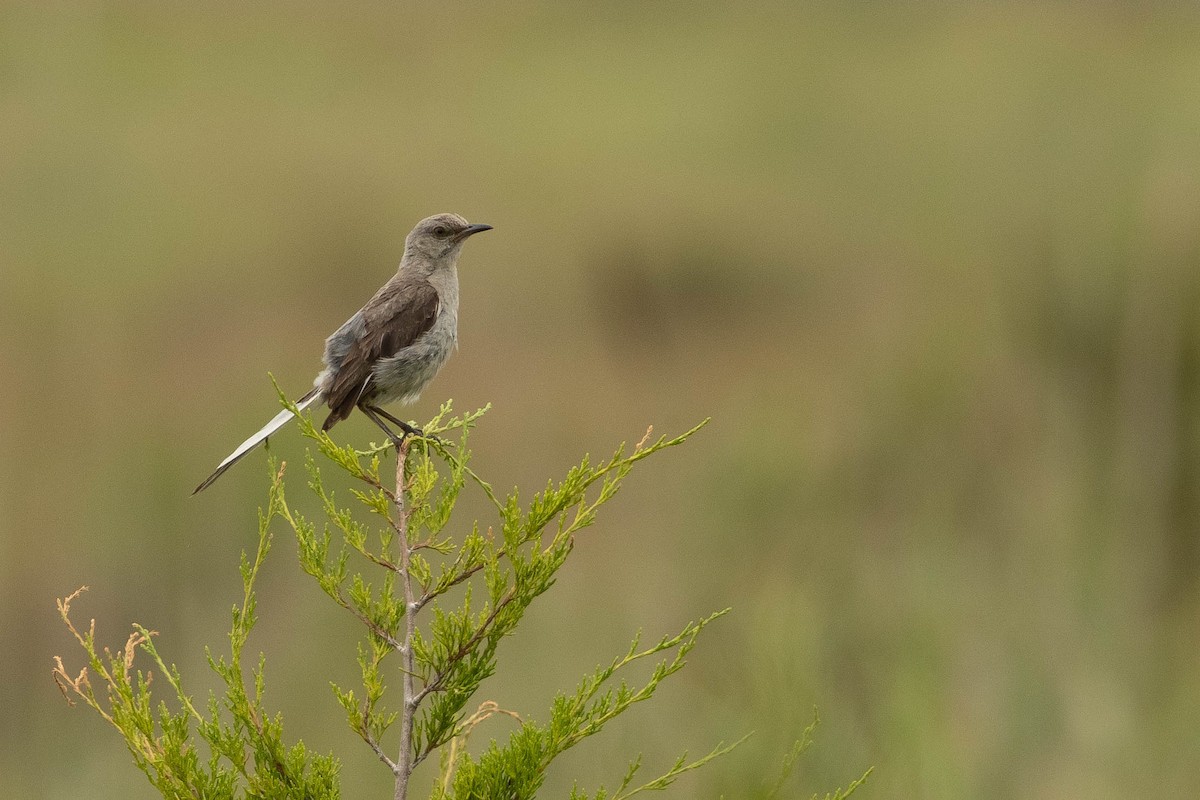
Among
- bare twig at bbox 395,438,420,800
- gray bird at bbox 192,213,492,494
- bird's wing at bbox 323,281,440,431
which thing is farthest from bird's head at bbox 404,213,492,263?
bare twig at bbox 395,438,420,800

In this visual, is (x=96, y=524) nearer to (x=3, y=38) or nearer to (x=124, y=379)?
(x=124, y=379)

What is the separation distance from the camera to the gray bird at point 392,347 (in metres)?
4.50

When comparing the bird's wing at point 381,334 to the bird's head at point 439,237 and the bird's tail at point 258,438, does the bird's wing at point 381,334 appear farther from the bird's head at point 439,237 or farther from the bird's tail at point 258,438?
the bird's head at point 439,237

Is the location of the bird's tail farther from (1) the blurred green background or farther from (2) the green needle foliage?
(1) the blurred green background

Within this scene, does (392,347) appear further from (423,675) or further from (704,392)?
(704,392)

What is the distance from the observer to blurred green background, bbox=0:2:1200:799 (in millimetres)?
9727

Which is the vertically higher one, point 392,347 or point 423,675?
point 392,347

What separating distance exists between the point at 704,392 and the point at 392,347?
70.9 feet

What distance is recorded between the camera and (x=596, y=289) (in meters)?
30.1

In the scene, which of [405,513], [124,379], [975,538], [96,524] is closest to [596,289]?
[124,379]

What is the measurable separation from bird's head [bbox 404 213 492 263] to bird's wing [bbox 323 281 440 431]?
255 millimetres

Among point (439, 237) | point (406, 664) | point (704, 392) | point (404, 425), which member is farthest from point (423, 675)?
point (704, 392)

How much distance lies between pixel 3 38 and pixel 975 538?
155ft

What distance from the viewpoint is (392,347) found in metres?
4.56
